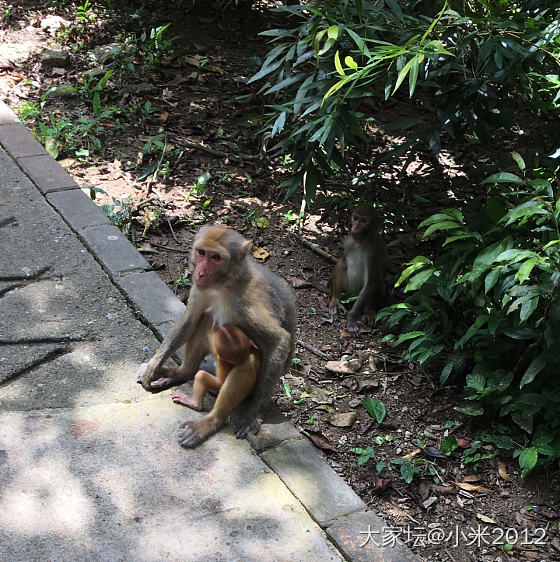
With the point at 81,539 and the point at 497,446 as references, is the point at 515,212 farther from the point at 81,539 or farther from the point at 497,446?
the point at 81,539

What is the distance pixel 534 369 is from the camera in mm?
4008

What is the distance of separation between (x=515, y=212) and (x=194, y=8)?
7.23m

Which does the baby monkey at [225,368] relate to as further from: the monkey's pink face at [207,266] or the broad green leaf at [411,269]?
the broad green leaf at [411,269]

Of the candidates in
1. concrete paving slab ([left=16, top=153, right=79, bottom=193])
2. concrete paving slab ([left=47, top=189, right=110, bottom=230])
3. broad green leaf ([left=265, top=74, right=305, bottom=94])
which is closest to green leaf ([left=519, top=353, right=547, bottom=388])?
broad green leaf ([left=265, top=74, right=305, bottom=94])

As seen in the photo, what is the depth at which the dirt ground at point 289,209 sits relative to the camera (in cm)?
395

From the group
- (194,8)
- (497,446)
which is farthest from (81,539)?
(194,8)

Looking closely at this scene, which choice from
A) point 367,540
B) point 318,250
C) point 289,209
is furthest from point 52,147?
point 367,540

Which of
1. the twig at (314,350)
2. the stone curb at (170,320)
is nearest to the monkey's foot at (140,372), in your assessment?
the stone curb at (170,320)

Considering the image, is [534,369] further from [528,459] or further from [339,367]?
[339,367]

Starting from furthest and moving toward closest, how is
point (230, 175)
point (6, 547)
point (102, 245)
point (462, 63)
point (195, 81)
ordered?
point (195, 81)
point (230, 175)
point (102, 245)
point (462, 63)
point (6, 547)

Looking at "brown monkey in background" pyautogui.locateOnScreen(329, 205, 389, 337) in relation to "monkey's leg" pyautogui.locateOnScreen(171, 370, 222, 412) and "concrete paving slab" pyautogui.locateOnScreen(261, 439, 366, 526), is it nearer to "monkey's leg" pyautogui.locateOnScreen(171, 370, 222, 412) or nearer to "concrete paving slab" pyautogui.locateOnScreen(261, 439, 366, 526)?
"monkey's leg" pyautogui.locateOnScreen(171, 370, 222, 412)

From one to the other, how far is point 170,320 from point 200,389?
2.44ft

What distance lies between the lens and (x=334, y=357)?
5.27 m

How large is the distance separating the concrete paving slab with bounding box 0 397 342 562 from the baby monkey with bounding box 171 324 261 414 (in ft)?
0.59
